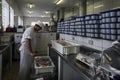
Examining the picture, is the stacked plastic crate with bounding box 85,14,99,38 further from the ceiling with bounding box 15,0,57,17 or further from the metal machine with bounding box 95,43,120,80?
the ceiling with bounding box 15,0,57,17

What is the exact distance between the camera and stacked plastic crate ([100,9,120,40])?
76.4 inches

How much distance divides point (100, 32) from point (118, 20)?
521 millimetres

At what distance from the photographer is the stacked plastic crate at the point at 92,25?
252 centimetres

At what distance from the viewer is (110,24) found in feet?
6.76

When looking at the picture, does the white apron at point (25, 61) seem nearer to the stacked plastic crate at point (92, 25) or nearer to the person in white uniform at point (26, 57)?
the person in white uniform at point (26, 57)

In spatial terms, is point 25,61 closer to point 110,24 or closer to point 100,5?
point 110,24

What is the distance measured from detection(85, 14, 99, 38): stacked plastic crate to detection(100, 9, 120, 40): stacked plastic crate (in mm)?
223

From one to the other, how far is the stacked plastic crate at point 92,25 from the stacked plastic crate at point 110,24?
223 millimetres

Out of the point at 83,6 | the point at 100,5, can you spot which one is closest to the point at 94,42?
the point at 100,5

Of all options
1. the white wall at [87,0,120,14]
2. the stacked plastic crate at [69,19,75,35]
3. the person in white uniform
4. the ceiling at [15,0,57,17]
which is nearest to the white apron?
the person in white uniform

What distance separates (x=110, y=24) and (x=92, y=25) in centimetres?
62

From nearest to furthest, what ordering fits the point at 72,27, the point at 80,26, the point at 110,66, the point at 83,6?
1. the point at 110,66
2. the point at 80,26
3. the point at 72,27
4. the point at 83,6

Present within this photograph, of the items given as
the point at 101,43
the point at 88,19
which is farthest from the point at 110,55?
the point at 88,19

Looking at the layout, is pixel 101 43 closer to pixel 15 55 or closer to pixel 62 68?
pixel 62 68
